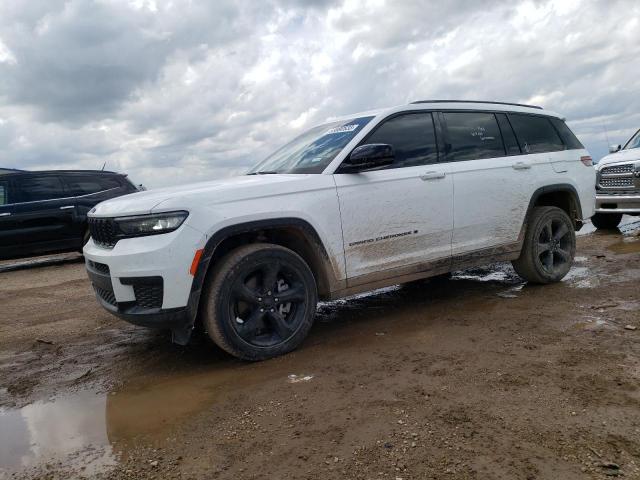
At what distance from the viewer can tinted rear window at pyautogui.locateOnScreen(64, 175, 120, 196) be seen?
32.5ft

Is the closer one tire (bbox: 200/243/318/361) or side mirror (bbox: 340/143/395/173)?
tire (bbox: 200/243/318/361)

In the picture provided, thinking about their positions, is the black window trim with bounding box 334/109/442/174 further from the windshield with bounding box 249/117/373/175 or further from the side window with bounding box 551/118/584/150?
the side window with bounding box 551/118/584/150

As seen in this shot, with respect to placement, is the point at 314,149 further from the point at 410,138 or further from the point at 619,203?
the point at 619,203

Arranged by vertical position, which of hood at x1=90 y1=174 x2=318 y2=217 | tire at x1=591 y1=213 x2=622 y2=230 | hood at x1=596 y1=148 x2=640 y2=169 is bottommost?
tire at x1=591 y1=213 x2=622 y2=230

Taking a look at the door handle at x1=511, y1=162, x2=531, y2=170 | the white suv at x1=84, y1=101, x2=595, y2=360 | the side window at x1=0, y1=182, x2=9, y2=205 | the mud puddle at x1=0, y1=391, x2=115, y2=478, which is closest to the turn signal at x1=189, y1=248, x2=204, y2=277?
the white suv at x1=84, y1=101, x2=595, y2=360

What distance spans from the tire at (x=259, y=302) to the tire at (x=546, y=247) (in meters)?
2.65

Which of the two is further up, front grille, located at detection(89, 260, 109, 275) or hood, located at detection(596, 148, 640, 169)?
hood, located at detection(596, 148, 640, 169)

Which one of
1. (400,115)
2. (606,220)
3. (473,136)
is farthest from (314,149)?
(606,220)

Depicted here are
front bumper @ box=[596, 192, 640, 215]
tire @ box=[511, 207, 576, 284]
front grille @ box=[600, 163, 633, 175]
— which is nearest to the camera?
tire @ box=[511, 207, 576, 284]

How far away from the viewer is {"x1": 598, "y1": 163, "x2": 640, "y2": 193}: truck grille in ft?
30.0

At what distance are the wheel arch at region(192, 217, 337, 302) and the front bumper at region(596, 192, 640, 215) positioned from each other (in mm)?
7451

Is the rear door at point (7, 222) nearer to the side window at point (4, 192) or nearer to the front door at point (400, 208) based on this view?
the side window at point (4, 192)

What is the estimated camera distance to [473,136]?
496cm

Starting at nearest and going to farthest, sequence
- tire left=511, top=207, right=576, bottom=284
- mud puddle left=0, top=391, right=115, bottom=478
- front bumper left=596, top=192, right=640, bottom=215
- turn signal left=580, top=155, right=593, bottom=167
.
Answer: mud puddle left=0, top=391, right=115, bottom=478 < tire left=511, top=207, right=576, bottom=284 < turn signal left=580, top=155, right=593, bottom=167 < front bumper left=596, top=192, right=640, bottom=215
